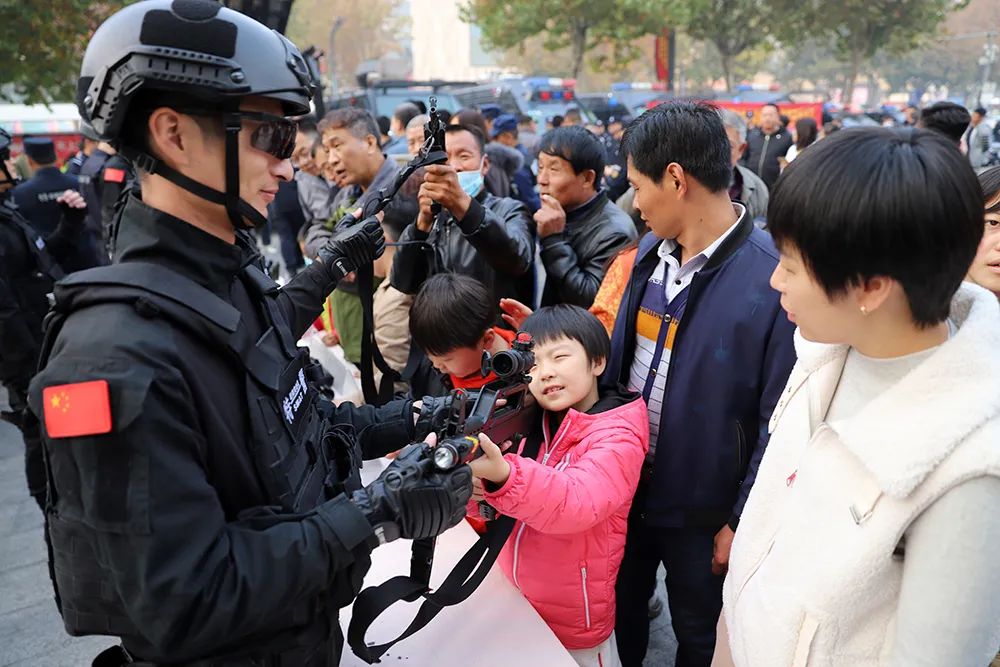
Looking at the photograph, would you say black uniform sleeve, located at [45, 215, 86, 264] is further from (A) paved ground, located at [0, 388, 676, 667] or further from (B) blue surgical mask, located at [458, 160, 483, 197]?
(B) blue surgical mask, located at [458, 160, 483, 197]

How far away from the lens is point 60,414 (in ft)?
3.24

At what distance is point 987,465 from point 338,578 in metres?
1.12

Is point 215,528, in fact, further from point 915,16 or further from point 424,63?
point 424,63

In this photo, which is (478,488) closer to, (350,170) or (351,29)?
(350,170)

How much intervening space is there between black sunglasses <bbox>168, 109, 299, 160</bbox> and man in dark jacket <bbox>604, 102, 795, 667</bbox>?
41.0 inches

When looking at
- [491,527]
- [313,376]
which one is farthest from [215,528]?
[491,527]

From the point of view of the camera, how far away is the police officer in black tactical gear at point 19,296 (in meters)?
3.81

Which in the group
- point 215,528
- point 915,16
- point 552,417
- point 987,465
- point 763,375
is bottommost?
point 552,417

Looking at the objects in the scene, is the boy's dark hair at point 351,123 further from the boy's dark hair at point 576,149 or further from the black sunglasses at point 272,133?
the black sunglasses at point 272,133

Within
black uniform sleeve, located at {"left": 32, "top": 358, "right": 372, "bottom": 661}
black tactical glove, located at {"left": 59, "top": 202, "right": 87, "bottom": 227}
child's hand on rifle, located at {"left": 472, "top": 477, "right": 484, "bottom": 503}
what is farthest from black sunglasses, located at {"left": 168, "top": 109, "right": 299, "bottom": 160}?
black tactical glove, located at {"left": 59, "top": 202, "right": 87, "bottom": 227}

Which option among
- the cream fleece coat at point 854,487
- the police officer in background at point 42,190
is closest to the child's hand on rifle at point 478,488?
the cream fleece coat at point 854,487

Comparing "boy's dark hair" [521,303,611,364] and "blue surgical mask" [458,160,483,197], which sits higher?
"blue surgical mask" [458,160,483,197]

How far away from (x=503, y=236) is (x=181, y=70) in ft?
5.14

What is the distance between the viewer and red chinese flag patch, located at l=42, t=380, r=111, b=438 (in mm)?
984
